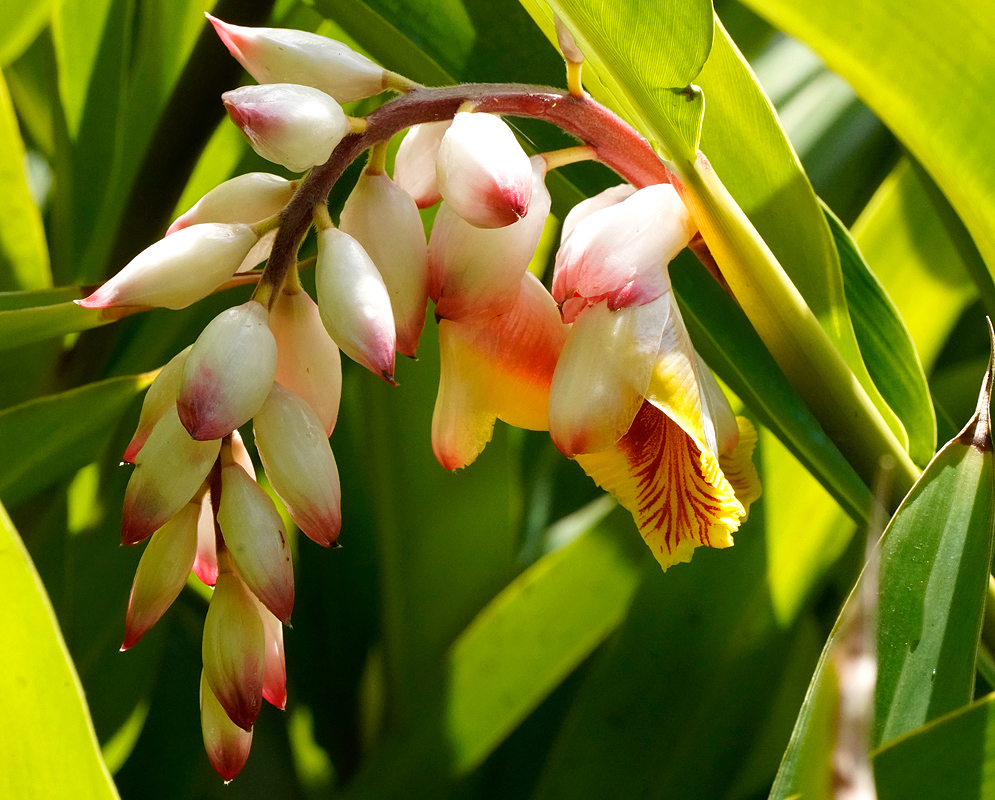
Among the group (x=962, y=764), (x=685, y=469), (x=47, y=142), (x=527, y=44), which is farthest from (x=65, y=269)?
(x=962, y=764)

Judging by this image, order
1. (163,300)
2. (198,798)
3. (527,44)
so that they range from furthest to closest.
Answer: (198,798), (527,44), (163,300)

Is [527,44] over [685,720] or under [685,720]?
over

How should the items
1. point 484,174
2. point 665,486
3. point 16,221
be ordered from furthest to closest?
point 16,221
point 665,486
point 484,174

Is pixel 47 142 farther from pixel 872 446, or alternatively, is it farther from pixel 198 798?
pixel 872 446

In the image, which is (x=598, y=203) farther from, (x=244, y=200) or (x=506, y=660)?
(x=506, y=660)

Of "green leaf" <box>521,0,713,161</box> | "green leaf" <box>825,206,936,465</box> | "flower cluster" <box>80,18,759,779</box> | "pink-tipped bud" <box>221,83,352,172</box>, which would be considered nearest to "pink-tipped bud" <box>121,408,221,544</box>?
"flower cluster" <box>80,18,759,779</box>

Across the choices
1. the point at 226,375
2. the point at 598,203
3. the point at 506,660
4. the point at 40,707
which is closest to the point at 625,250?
the point at 598,203
